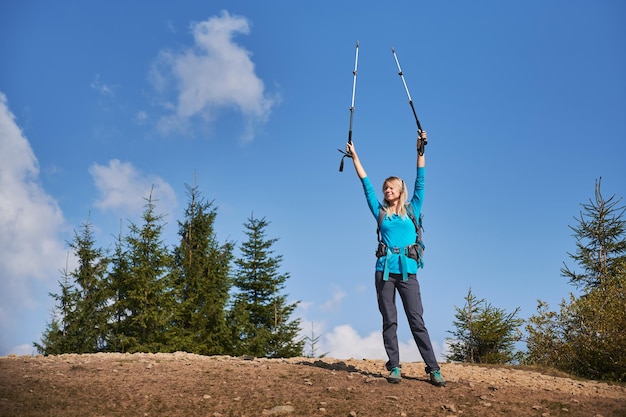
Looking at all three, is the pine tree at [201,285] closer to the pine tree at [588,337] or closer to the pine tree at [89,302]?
the pine tree at [89,302]

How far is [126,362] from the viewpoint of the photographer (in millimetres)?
10125

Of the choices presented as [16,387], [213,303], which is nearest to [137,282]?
[213,303]

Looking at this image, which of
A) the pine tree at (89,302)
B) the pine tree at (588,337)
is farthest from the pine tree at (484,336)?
the pine tree at (89,302)

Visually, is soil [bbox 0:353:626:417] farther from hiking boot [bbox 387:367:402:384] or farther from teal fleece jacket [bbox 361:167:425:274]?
teal fleece jacket [bbox 361:167:425:274]

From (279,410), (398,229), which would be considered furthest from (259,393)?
(398,229)

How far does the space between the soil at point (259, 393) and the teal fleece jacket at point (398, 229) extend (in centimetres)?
186

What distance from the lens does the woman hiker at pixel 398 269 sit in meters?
7.97

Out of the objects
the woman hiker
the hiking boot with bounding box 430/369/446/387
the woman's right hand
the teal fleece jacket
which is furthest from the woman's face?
the hiking boot with bounding box 430/369/446/387

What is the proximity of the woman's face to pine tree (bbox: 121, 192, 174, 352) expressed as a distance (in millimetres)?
15254

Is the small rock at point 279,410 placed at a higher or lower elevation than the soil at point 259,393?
lower

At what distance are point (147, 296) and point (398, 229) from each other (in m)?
16.4

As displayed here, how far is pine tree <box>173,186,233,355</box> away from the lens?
2261cm

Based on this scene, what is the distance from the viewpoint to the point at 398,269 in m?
7.93

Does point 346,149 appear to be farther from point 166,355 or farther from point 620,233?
point 620,233
